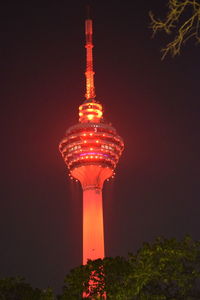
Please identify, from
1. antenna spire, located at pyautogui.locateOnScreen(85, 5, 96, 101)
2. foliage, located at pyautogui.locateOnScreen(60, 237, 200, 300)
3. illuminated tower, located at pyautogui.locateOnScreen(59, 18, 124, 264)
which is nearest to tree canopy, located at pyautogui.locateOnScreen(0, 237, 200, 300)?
foliage, located at pyautogui.locateOnScreen(60, 237, 200, 300)

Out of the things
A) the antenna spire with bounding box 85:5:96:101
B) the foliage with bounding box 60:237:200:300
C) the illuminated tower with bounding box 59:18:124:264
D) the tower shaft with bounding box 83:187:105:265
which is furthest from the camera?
the antenna spire with bounding box 85:5:96:101

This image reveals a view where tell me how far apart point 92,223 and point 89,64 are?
51.7m

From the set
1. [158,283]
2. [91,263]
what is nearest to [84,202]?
[91,263]

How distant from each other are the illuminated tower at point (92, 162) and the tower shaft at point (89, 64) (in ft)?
54.4

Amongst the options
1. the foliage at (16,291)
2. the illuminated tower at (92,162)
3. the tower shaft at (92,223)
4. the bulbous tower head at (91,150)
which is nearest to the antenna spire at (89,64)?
the bulbous tower head at (91,150)

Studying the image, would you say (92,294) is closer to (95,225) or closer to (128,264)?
(128,264)

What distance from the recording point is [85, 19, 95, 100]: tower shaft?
548ft

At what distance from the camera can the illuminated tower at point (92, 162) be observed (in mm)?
148125

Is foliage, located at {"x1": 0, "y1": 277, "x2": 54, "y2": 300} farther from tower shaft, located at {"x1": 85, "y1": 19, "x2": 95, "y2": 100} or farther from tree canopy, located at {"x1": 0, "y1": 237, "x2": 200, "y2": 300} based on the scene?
tower shaft, located at {"x1": 85, "y1": 19, "x2": 95, "y2": 100}

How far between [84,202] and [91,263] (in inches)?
3769

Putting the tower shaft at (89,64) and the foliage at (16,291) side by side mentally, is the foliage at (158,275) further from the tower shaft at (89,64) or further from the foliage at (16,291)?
the tower shaft at (89,64)

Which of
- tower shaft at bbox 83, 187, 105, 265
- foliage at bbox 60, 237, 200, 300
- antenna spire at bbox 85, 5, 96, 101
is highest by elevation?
antenna spire at bbox 85, 5, 96, 101

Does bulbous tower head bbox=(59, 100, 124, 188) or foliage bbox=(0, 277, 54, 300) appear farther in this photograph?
bulbous tower head bbox=(59, 100, 124, 188)

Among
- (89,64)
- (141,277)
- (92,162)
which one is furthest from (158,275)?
(89,64)
